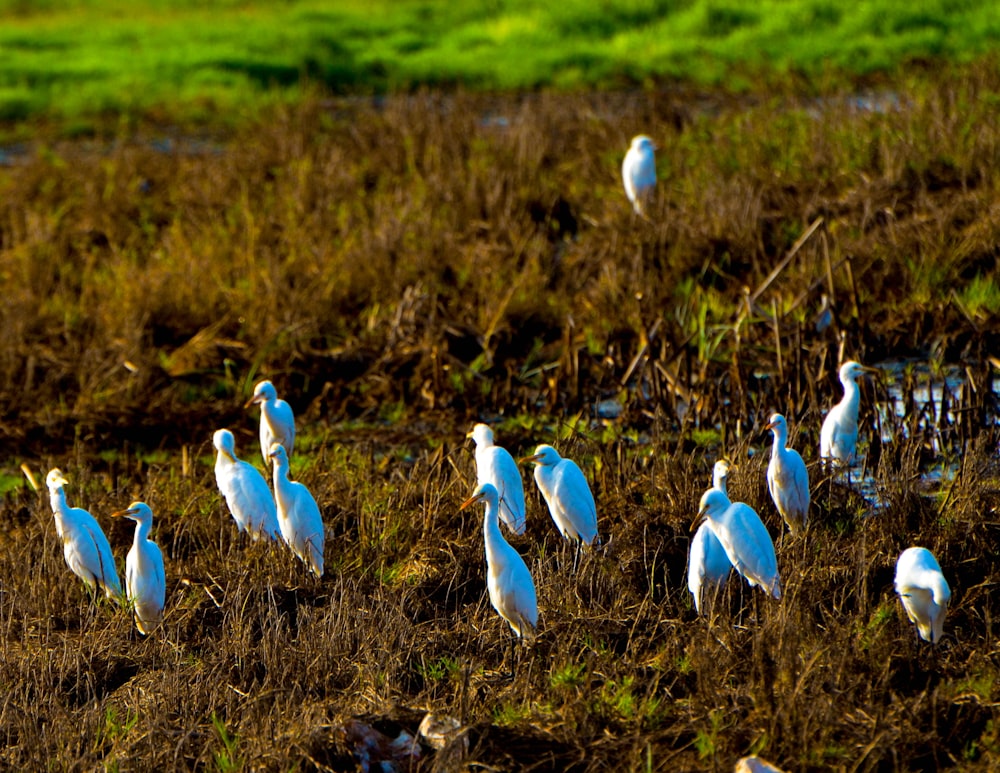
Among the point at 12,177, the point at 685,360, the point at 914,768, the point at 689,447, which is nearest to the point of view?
the point at 914,768

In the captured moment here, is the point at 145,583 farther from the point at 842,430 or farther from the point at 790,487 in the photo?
the point at 842,430

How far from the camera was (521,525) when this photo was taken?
18.1 feet

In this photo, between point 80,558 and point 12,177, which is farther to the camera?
point 12,177

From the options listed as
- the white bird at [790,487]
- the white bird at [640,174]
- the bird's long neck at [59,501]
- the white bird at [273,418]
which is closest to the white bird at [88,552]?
the bird's long neck at [59,501]

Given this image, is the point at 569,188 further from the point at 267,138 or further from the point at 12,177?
the point at 12,177

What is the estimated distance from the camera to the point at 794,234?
30.2 feet

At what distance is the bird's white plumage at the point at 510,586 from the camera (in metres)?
4.31

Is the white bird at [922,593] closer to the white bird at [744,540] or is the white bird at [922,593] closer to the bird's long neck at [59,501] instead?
the white bird at [744,540]

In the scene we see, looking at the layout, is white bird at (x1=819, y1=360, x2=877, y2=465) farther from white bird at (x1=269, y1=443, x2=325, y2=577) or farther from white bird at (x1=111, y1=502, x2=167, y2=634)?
white bird at (x1=111, y1=502, x2=167, y2=634)

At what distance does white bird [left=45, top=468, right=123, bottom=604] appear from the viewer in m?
4.95

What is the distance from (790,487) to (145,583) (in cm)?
234

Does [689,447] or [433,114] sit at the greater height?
[433,114]

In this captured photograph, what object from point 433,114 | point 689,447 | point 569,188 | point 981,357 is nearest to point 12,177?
point 433,114

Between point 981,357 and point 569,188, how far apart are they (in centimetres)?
457
